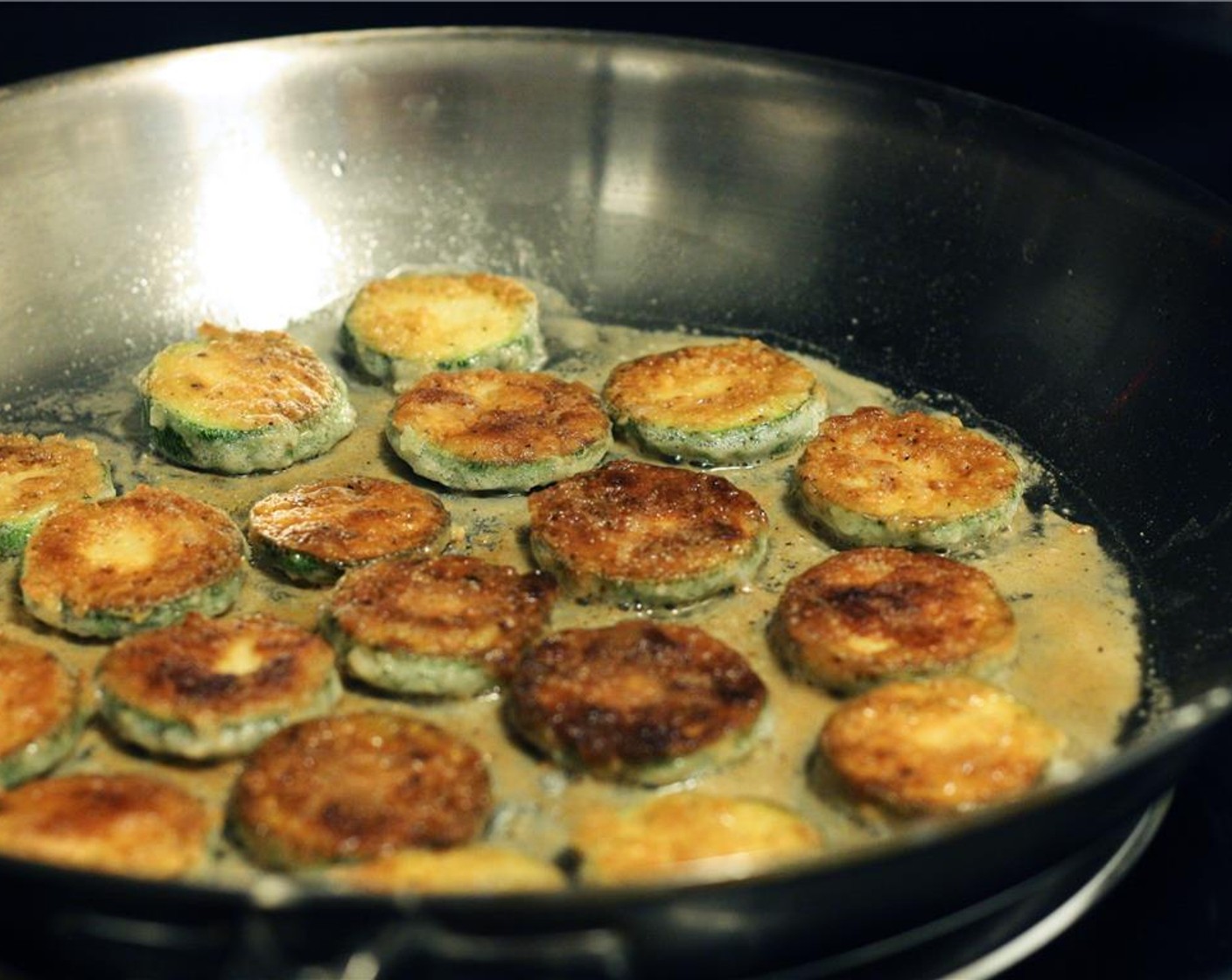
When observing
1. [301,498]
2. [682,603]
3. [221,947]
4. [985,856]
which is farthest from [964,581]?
[221,947]

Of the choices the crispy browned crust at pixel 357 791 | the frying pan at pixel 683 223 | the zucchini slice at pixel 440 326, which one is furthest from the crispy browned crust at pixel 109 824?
the frying pan at pixel 683 223

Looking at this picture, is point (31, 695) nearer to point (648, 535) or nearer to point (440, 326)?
point (648, 535)

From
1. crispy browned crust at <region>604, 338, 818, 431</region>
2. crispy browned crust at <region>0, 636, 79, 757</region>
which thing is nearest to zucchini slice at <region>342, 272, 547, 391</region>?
crispy browned crust at <region>604, 338, 818, 431</region>

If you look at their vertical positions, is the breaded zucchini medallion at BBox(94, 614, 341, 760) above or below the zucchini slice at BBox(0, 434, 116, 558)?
above

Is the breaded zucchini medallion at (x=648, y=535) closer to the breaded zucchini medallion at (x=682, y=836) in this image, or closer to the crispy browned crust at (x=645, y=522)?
the crispy browned crust at (x=645, y=522)

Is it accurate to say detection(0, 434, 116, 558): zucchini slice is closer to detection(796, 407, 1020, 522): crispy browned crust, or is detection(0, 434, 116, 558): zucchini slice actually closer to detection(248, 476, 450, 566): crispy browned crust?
detection(248, 476, 450, 566): crispy browned crust

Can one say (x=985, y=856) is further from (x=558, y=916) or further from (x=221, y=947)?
(x=221, y=947)
